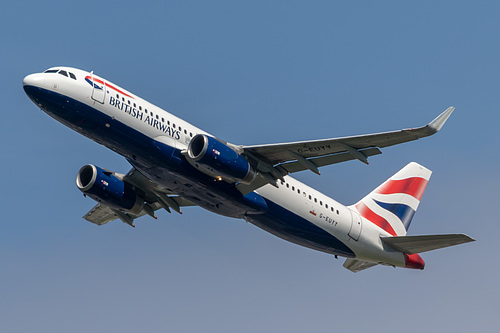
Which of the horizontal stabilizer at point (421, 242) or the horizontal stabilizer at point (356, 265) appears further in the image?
the horizontal stabilizer at point (356, 265)

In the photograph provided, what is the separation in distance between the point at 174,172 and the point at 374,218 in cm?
1370

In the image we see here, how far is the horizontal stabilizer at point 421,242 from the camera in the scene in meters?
40.1

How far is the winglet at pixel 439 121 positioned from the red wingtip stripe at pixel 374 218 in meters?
13.3

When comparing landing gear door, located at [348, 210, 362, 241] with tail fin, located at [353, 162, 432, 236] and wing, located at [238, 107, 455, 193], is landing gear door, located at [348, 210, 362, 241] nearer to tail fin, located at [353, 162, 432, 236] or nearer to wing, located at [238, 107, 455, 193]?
tail fin, located at [353, 162, 432, 236]

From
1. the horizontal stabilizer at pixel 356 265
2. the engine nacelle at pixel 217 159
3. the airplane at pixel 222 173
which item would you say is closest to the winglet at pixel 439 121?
the airplane at pixel 222 173

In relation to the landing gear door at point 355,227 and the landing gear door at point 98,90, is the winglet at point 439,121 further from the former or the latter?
the landing gear door at point 98,90

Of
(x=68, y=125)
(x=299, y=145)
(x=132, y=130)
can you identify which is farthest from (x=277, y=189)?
(x=68, y=125)

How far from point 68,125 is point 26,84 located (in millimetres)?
2666

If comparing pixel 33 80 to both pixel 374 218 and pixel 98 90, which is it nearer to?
pixel 98 90

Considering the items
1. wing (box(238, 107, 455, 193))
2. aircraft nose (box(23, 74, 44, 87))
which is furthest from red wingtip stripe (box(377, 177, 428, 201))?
aircraft nose (box(23, 74, 44, 87))

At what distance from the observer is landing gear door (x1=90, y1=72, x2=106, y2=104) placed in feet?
119

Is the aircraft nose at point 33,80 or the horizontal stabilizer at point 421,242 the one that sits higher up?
the horizontal stabilizer at point 421,242

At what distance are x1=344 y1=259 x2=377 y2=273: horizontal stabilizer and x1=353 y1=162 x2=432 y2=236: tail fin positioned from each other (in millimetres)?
2252

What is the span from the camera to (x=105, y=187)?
138 ft
